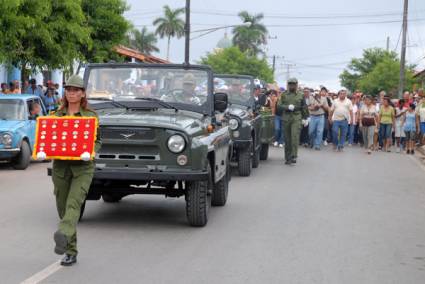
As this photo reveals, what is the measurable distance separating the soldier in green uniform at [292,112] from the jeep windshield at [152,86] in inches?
280

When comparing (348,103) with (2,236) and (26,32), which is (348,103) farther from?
(2,236)

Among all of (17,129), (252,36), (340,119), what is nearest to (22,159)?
(17,129)

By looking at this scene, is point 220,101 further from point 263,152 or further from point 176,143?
point 263,152

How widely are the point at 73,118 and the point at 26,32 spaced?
1439 cm

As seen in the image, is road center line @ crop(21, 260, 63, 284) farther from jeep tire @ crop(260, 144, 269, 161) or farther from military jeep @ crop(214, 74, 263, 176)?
jeep tire @ crop(260, 144, 269, 161)

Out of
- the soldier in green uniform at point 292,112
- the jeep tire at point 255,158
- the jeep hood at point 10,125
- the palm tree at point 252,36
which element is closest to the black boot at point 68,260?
the jeep hood at point 10,125

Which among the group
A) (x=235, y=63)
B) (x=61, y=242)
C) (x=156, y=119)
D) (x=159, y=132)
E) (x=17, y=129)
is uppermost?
(x=235, y=63)

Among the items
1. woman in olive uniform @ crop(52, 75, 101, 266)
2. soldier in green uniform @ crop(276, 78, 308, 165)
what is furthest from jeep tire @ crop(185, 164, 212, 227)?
soldier in green uniform @ crop(276, 78, 308, 165)

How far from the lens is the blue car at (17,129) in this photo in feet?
49.2

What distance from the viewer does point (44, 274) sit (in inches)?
262

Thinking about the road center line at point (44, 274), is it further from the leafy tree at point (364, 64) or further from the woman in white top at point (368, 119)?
the leafy tree at point (364, 64)

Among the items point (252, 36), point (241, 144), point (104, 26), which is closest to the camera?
point (241, 144)

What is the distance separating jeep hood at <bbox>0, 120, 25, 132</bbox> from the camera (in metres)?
15.1

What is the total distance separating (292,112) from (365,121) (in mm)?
6835
